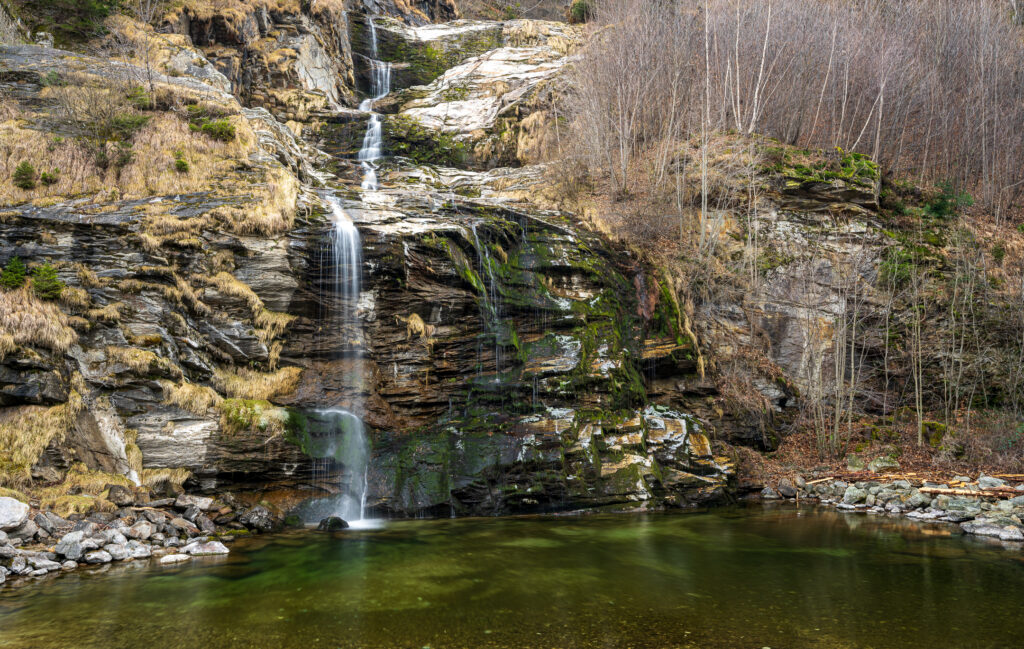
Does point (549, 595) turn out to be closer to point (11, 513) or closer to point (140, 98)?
point (11, 513)

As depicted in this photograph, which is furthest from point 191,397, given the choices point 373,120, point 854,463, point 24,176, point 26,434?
point 373,120

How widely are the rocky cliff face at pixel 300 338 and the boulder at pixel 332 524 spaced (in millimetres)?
991

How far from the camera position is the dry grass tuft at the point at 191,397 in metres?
10.4

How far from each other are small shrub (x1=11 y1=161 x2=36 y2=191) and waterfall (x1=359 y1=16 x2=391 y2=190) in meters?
9.66

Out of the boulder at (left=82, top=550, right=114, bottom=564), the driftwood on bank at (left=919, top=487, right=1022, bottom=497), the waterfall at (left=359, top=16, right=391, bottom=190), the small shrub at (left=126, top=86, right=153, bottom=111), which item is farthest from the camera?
the waterfall at (left=359, top=16, right=391, bottom=190)

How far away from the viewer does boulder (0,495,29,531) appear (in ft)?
24.1

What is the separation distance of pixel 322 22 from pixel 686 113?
19.0m

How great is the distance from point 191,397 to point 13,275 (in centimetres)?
388

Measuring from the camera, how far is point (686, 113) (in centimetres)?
2173

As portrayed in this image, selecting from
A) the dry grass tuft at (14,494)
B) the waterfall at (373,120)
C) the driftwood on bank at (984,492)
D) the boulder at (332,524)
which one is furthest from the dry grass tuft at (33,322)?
the driftwood on bank at (984,492)

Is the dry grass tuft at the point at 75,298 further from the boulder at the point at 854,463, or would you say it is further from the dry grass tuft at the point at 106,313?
the boulder at the point at 854,463

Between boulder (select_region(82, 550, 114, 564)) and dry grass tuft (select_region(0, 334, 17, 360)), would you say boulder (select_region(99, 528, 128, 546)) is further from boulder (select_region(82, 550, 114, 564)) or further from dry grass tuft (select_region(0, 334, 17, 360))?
dry grass tuft (select_region(0, 334, 17, 360))

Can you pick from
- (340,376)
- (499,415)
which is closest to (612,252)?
(499,415)

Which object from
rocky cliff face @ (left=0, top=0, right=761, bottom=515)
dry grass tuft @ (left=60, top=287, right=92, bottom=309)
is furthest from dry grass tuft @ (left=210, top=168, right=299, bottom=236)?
dry grass tuft @ (left=60, top=287, right=92, bottom=309)
